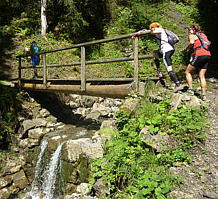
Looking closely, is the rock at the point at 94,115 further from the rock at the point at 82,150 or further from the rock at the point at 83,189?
the rock at the point at 83,189

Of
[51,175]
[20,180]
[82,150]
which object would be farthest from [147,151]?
[20,180]

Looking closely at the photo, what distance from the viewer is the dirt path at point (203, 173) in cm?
243

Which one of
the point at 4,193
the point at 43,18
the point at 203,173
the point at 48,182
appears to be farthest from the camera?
the point at 43,18

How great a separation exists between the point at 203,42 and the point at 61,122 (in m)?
6.69

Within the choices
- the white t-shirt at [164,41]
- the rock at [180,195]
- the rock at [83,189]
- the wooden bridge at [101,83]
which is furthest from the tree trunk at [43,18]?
the rock at [180,195]

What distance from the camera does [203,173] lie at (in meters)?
2.74

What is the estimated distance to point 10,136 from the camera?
7.46 metres

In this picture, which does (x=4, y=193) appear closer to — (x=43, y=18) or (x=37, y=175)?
(x=37, y=175)

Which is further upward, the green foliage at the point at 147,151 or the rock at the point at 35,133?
the green foliage at the point at 147,151

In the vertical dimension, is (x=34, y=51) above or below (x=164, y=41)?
above

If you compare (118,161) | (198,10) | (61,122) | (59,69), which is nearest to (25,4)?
(59,69)

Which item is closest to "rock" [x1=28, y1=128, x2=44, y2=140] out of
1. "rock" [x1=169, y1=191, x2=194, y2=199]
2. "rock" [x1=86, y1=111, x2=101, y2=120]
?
"rock" [x1=86, y1=111, x2=101, y2=120]

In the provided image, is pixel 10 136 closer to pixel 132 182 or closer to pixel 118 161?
pixel 118 161

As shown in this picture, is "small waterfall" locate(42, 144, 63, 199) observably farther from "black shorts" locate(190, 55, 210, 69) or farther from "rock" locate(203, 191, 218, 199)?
"black shorts" locate(190, 55, 210, 69)
